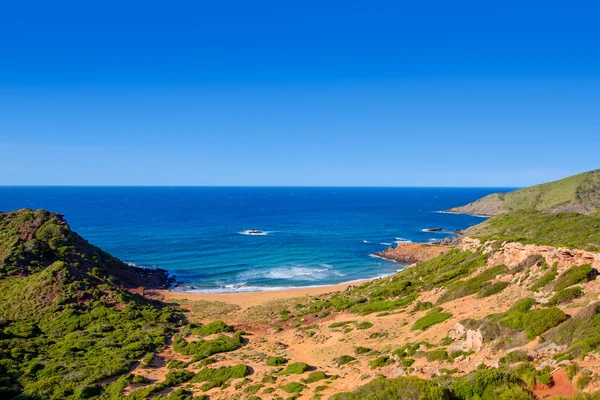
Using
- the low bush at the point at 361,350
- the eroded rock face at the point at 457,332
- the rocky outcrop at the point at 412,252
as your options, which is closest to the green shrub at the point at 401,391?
the eroded rock face at the point at 457,332

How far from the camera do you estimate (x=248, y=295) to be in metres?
61.0

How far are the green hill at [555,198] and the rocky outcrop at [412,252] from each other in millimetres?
64237

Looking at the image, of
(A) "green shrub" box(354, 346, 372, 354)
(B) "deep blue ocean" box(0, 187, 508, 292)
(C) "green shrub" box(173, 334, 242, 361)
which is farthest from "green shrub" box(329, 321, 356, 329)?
(B) "deep blue ocean" box(0, 187, 508, 292)

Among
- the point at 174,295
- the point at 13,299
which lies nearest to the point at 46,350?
the point at 13,299

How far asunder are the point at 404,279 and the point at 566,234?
3773 centimetres

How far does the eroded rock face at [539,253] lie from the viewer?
26.7 meters

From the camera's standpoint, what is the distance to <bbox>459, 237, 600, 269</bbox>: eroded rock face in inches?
1051

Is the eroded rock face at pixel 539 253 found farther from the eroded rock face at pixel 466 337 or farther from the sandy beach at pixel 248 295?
the sandy beach at pixel 248 295

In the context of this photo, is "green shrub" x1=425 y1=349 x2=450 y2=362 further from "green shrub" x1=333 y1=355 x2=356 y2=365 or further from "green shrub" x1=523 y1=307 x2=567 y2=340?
"green shrub" x1=333 y1=355 x2=356 y2=365

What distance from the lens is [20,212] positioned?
63.9 metres

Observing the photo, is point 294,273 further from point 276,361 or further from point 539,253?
A: point 539,253

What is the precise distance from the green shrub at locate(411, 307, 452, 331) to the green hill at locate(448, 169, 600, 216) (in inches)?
4829

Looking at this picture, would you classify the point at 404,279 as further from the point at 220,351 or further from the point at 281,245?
the point at 281,245

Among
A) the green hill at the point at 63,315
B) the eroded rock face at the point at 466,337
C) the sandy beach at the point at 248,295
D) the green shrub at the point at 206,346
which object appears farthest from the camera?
the sandy beach at the point at 248,295
